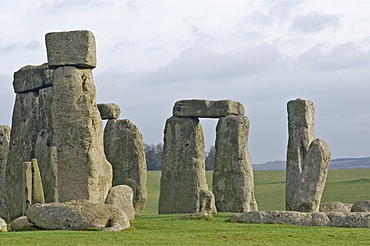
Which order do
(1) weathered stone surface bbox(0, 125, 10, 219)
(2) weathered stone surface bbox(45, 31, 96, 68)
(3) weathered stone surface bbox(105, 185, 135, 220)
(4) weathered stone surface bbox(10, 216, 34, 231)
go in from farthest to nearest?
(1) weathered stone surface bbox(0, 125, 10, 219)
(2) weathered stone surface bbox(45, 31, 96, 68)
(3) weathered stone surface bbox(105, 185, 135, 220)
(4) weathered stone surface bbox(10, 216, 34, 231)

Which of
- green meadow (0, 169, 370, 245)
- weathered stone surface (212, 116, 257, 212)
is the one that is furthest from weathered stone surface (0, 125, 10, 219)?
weathered stone surface (212, 116, 257, 212)

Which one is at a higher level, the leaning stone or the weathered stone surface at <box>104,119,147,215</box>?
the weathered stone surface at <box>104,119,147,215</box>

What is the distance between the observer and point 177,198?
2997 centimetres

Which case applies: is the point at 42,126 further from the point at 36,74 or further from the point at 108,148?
Result: the point at 108,148

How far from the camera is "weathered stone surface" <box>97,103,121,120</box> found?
1210 inches

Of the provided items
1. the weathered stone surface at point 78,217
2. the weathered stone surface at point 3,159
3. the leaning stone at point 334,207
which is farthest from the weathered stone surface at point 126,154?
the weathered stone surface at point 78,217

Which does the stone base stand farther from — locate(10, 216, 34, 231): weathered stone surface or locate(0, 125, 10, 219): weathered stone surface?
locate(0, 125, 10, 219): weathered stone surface

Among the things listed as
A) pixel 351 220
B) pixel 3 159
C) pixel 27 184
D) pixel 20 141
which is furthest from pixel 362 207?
pixel 3 159

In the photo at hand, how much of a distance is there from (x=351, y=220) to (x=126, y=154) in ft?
36.5

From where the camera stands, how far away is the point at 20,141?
26.4m

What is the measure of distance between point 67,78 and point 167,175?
8.75m

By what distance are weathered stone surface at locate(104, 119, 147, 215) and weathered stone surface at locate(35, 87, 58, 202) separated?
4.59m

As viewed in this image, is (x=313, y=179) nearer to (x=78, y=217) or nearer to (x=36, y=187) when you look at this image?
(x=36, y=187)

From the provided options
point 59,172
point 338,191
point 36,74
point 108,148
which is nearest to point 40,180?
point 59,172
